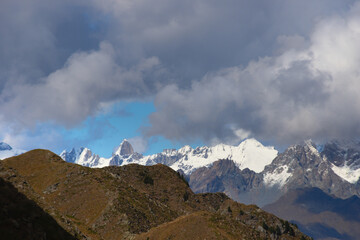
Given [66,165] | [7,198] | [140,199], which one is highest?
[66,165]

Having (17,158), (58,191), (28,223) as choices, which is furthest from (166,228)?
(17,158)

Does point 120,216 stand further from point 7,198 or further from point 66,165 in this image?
point 7,198

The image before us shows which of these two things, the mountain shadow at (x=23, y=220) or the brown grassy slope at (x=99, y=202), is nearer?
the mountain shadow at (x=23, y=220)

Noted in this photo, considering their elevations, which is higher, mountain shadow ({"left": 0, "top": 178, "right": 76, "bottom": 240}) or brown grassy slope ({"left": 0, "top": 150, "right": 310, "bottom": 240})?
brown grassy slope ({"left": 0, "top": 150, "right": 310, "bottom": 240})

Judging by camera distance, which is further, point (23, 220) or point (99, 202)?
point (99, 202)

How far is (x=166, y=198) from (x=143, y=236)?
66.9 metres

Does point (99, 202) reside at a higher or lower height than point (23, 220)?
higher

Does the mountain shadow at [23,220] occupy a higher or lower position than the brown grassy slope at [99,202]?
lower

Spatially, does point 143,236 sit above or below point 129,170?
below

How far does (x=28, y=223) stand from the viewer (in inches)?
1777

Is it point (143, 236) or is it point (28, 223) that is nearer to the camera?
point (28, 223)

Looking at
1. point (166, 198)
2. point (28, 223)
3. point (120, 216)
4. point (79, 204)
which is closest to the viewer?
point (28, 223)

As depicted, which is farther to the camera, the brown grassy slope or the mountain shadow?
the brown grassy slope

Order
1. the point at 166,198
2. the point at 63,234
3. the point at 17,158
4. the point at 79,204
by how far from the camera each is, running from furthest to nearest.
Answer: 1. the point at 166,198
2. the point at 17,158
3. the point at 79,204
4. the point at 63,234
